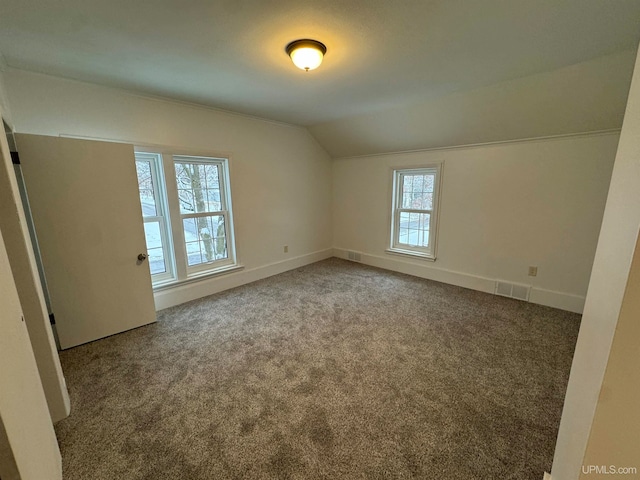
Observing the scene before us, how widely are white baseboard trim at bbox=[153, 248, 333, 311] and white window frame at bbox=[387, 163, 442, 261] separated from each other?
161 cm

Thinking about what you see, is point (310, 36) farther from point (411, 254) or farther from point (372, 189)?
point (411, 254)

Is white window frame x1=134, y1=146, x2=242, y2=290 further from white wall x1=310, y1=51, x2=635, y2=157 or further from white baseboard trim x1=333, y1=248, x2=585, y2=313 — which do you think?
white baseboard trim x1=333, y1=248, x2=585, y2=313

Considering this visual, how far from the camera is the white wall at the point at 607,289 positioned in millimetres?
626

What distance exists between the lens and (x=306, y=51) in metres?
1.78

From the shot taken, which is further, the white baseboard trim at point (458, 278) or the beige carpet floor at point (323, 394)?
the white baseboard trim at point (458, 278)

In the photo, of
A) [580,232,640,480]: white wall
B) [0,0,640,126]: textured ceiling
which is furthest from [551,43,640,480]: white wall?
[0,0,640,126]: textured ceiling

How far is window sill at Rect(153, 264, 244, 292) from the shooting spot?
305 cm

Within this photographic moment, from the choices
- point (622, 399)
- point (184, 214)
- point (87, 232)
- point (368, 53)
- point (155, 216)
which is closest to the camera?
point (622, 399)

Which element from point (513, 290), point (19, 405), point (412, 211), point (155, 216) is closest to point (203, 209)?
point (155, 216)

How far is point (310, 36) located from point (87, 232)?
2.53 meters

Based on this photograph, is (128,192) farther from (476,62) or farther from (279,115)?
(476,62)

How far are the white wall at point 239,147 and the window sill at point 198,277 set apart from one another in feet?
0.23
